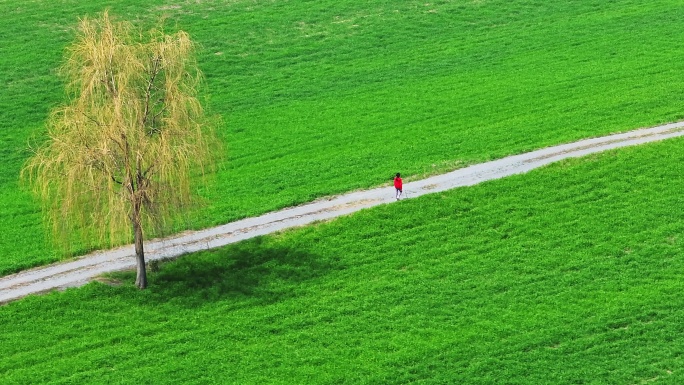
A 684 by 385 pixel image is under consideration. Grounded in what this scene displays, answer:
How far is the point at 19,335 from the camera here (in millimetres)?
41094

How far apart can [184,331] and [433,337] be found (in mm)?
8777

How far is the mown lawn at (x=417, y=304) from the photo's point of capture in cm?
3791

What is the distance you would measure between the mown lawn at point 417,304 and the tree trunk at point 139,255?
0.41m

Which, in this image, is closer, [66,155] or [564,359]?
[564,359]

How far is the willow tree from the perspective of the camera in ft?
137

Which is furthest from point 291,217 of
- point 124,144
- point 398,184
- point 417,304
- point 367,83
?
point 367,83

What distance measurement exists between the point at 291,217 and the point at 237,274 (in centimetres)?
557

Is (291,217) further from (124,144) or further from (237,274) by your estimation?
(124,144)

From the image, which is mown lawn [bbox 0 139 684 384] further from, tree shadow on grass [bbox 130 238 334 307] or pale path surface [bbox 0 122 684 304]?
pale path surface [bbox 0 122 684 304]

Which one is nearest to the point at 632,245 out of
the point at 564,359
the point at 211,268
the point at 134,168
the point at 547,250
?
the point at 547,250

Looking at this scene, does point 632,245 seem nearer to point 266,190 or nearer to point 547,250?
point 547,250

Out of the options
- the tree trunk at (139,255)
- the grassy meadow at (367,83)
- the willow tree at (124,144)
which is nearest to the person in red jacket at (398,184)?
the grassy meadow at (367,83)

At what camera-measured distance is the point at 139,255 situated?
4322cm

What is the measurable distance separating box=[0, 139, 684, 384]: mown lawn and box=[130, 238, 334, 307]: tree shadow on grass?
0.08 m
